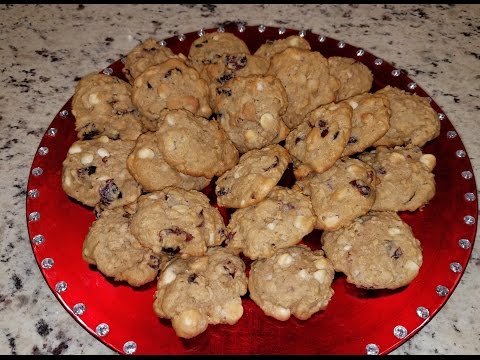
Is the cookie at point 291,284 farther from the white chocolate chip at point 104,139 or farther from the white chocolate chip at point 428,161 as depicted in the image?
the white chocolate chip at point 104,139

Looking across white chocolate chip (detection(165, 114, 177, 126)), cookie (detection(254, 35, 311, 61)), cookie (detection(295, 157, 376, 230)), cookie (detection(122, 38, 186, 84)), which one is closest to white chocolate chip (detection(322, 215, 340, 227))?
cookie (detection(295, 157, 376, 230))

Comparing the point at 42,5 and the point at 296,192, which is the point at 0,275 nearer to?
the point at 296,192

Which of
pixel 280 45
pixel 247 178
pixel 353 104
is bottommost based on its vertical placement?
pixel 247 178

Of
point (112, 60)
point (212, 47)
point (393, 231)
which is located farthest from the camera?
point (112, 60)

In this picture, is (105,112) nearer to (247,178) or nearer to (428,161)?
(247,178)

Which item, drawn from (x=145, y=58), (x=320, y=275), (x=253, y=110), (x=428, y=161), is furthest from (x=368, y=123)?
(x=145, y=58)

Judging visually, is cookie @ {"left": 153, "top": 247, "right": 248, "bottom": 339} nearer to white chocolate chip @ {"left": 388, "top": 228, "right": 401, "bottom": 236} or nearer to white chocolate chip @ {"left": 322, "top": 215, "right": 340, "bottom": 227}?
white chocolate chip @ {"left": 322, "top": 215, "right": 340, "bottom": 227}

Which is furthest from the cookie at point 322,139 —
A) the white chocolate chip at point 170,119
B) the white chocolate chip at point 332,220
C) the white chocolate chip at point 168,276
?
the white chocolate chip at point 168,276
